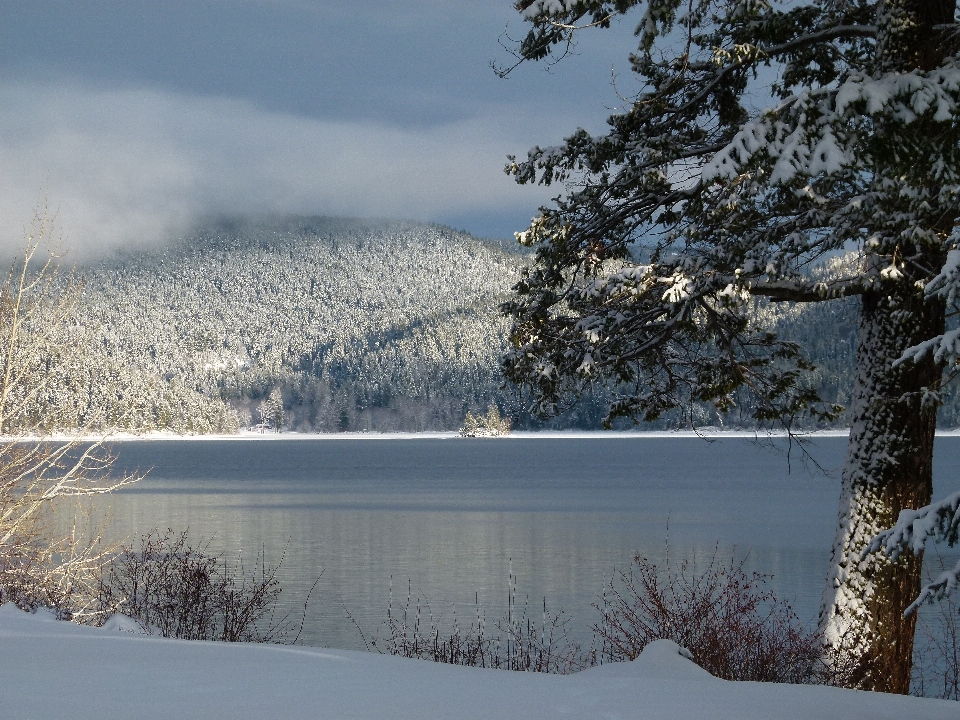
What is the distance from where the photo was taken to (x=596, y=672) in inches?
259

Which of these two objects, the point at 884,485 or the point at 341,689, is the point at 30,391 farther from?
the point at 884,485

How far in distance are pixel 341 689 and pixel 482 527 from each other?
3783cm

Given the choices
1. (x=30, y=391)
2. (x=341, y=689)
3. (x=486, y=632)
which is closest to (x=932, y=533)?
(x=341, y=689)

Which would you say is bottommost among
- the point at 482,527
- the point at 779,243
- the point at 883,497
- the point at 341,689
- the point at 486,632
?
the point at 482,527

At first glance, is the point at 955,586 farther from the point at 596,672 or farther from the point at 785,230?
the point at 785,230

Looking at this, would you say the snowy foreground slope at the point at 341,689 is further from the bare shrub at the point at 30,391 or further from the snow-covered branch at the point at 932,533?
the bare shrub at the point at 30,391

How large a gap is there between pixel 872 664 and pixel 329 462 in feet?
357

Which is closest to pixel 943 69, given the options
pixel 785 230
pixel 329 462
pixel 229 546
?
pixel 785 230

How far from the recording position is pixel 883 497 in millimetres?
9625

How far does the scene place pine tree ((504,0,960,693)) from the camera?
7.32 m

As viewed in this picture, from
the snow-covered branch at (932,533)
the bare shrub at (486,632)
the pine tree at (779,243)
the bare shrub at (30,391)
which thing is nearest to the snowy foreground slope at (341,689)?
the snow-covered branch at (932,533)

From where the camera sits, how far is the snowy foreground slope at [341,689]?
496 cm

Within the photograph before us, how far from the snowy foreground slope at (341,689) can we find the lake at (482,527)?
13.1 feet

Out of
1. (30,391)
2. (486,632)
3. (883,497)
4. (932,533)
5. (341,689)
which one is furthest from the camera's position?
(486,632)
